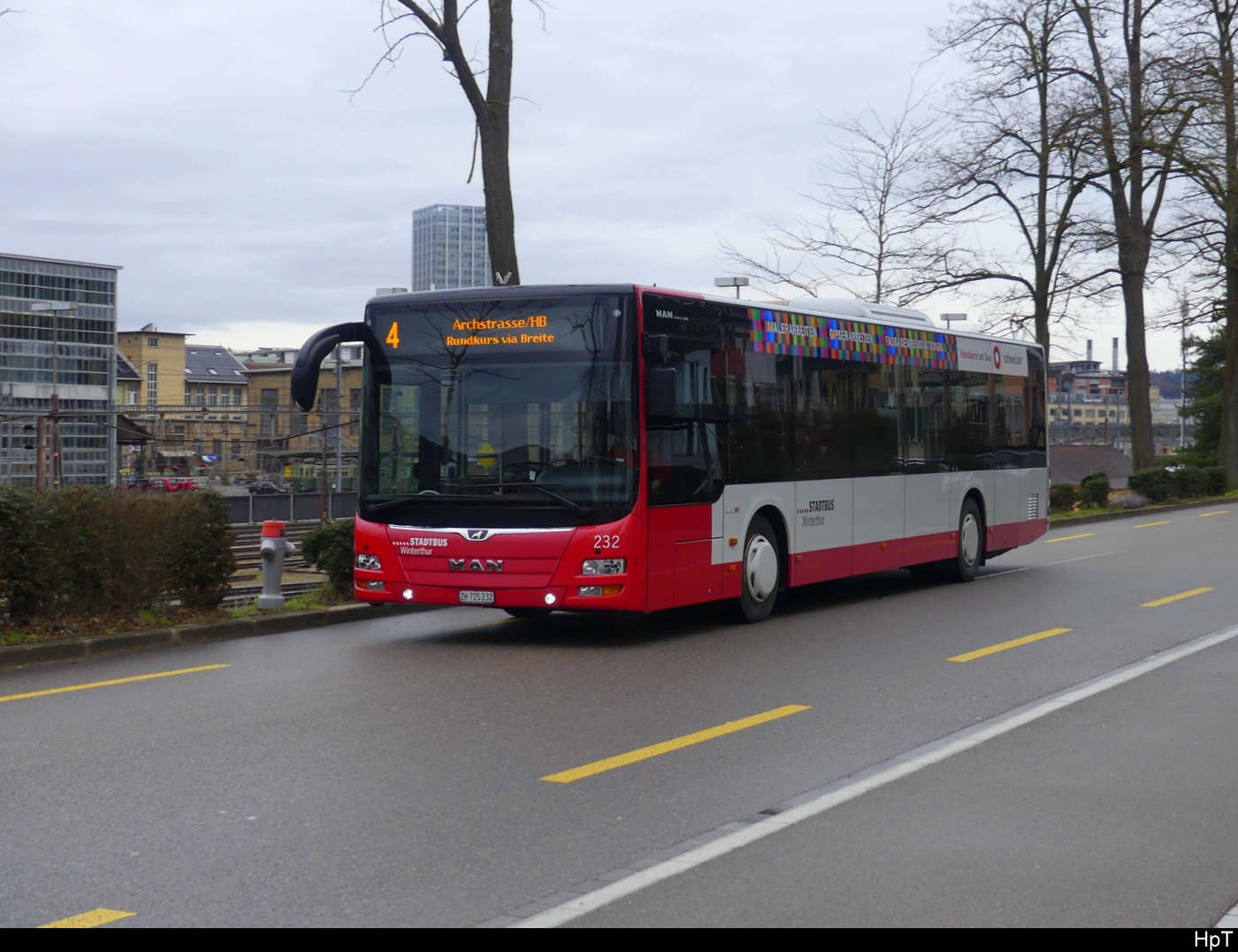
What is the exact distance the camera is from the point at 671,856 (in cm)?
538

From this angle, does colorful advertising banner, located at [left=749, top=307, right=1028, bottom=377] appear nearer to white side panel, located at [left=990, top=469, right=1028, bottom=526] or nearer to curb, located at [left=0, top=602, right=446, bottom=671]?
white side panel, located at [left=990, top=469, right=1028, bottom=526]

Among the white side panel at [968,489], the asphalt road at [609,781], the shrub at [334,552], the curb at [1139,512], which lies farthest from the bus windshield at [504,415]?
the curb at [1139,512]

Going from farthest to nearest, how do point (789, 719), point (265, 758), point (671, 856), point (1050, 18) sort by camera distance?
1. point (1050, 18)
2. point (789, 719)
3. point (265, 758)
4. point (671, 856)

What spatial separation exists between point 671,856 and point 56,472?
15988mm

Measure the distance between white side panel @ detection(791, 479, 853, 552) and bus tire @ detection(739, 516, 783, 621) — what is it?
0.38 m

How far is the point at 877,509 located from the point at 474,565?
5.53 meters

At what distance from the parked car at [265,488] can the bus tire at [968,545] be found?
16.6 m

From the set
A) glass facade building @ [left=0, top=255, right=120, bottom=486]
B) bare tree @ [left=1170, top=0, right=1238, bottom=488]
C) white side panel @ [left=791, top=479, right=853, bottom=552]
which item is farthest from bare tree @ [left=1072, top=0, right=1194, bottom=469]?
glass facade building @ [left=0, top=255, right=120, bottom=486]

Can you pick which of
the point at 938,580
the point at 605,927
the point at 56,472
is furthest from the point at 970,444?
the point at 605,927

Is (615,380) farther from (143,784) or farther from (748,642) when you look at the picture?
(143,784)

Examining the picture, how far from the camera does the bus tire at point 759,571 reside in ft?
43.0

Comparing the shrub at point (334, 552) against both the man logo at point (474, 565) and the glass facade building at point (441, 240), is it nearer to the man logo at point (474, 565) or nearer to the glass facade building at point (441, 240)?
the man logo at point (474, 565)

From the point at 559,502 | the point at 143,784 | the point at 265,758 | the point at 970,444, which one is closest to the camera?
the point at 143,784

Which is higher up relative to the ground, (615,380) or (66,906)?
(615,380)
